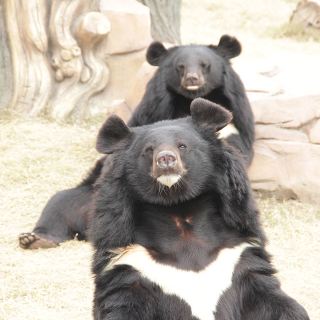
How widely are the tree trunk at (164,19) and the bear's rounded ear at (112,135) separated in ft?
25.2

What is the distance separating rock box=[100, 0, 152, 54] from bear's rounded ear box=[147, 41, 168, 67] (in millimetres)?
2709

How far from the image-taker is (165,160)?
423 cm

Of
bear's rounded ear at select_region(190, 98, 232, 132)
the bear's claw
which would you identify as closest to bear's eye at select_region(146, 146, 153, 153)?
bear's rounded ear at select_region(190, 98, 232, 132)

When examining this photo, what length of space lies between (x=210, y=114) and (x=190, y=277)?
2.43 ft

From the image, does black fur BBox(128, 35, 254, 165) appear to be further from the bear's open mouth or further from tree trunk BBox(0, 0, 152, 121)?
tree trunk BBox(0, 0, 152, 121)

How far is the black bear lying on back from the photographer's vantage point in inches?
170

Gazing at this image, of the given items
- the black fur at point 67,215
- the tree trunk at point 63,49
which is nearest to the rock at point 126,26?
the tree trunk at point 63,49

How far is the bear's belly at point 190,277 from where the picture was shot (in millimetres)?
4336

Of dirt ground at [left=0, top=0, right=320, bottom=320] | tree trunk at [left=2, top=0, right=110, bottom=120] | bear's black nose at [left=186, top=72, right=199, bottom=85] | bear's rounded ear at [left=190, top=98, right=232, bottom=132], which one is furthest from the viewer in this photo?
tree trunk at [left=2, top=0, right=110, bottom=120]

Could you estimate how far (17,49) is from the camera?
35.0 feet

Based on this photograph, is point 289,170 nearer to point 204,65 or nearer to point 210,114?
point 204,65

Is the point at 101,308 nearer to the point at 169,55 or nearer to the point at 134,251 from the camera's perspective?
the point at 134,251

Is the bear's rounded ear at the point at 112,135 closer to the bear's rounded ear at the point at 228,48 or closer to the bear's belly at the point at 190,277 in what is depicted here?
the bear's belly at the point at 190,277

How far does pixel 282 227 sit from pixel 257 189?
33.4 inches
